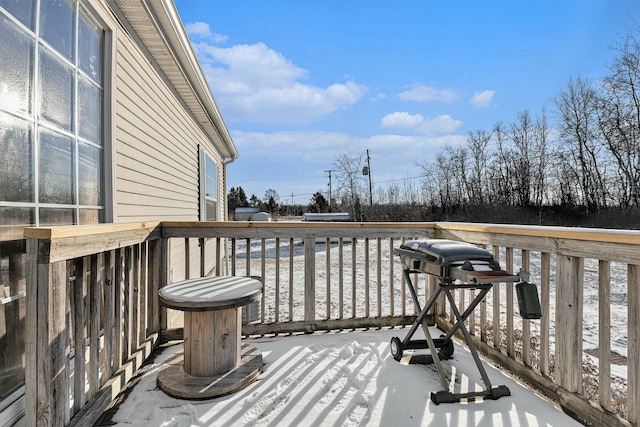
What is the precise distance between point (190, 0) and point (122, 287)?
12.5 ft

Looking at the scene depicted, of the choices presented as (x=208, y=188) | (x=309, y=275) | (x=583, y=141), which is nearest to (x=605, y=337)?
(x=309, y=275)

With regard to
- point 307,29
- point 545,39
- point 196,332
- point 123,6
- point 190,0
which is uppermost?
point 545,39

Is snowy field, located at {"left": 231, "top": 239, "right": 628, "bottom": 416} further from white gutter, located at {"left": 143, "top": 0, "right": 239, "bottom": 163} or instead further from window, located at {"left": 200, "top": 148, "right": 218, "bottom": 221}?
white gutter, located at {"left": 143, "top": 0, "right": 239, "bottom": 163}

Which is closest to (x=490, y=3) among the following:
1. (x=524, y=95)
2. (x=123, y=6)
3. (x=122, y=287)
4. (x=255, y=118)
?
(x=123, y=6)

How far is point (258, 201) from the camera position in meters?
38.2

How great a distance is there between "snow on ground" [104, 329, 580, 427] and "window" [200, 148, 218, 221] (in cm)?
470

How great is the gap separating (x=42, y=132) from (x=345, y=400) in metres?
2.22

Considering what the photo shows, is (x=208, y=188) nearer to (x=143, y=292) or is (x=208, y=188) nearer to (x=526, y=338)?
(x=143, y=292)

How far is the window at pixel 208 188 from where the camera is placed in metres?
6.77

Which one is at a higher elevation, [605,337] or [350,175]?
[350,175]

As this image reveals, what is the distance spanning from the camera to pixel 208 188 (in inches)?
301

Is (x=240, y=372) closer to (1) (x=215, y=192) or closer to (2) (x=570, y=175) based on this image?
(1) (x=215, y=192)

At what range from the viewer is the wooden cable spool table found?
1972mm

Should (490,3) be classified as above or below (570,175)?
above
